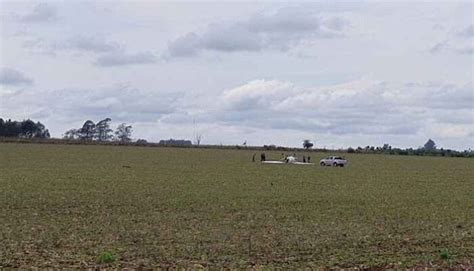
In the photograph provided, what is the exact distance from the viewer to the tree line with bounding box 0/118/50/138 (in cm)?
17991

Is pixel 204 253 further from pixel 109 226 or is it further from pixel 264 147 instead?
pixel 264 147

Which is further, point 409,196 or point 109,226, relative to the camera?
point 409,196

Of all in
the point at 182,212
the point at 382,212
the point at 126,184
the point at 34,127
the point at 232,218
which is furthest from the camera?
the point at 34,127

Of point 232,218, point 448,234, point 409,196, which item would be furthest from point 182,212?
point 409,196

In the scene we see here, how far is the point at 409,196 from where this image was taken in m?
35.8

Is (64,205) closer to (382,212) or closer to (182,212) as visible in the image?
(182,212)

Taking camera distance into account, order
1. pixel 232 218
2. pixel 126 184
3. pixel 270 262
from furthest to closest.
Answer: pixel 126 184 → pixel 232 218 → pixel 270 262

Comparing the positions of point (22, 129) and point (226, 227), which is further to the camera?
point (22, 129)

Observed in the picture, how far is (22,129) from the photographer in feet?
599

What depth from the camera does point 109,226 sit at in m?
20.5

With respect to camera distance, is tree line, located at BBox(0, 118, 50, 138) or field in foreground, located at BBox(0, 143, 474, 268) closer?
field in foreground, located at BBox(0, 143, 474, 268)

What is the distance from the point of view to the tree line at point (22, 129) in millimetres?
179913

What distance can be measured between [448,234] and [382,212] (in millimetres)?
6259

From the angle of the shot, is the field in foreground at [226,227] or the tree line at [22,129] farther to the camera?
the tree line at [22,129]
